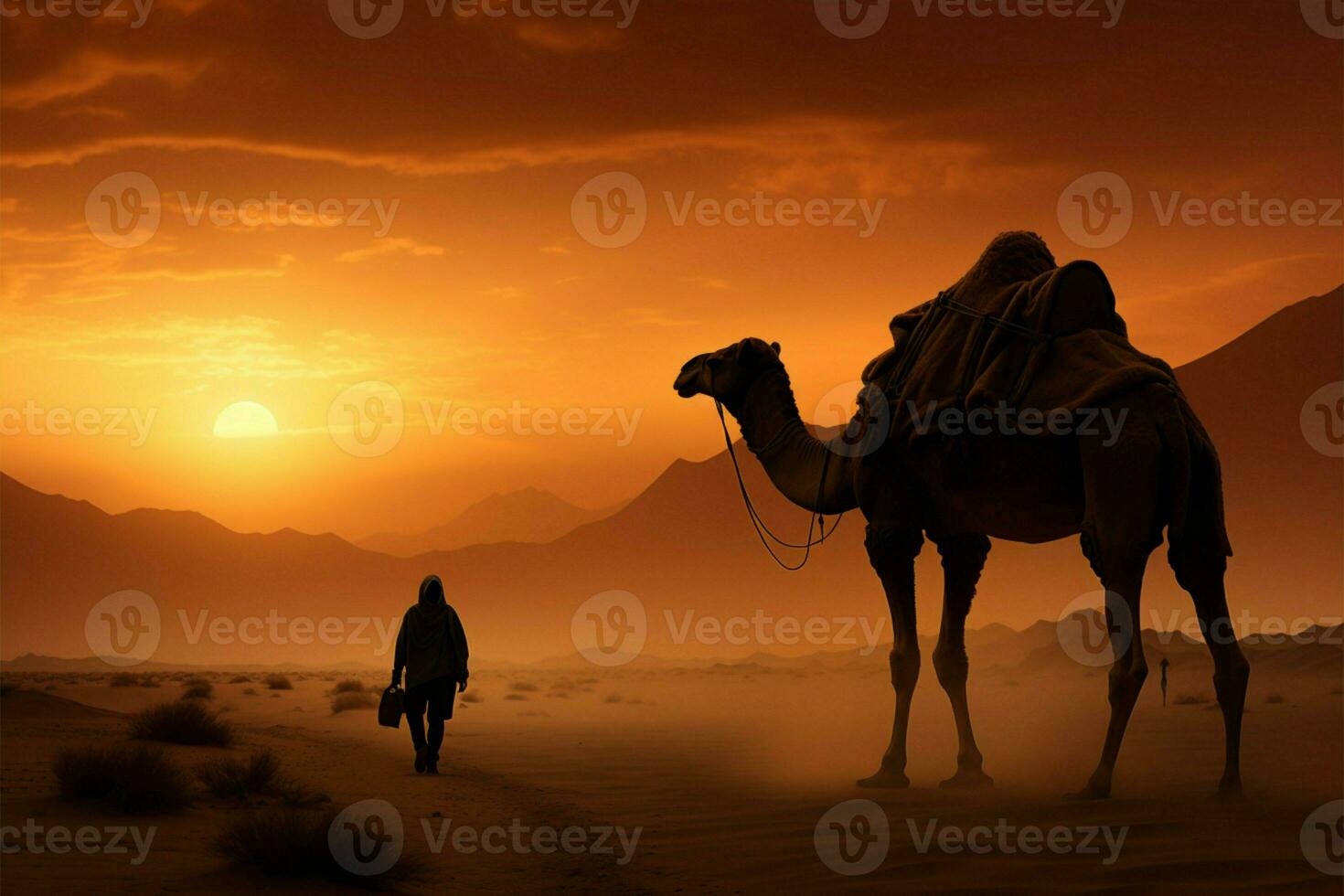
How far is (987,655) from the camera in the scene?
248ft

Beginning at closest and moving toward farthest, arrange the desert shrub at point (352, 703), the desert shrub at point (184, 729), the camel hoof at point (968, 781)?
1. the camel hoof at point (968, 781)
2. the desert shrub at point (184, 729)
3. the desert shrub at point (352, 703)

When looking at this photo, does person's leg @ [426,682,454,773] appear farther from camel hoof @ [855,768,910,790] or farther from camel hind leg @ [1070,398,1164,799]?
camel hind leg @ [1070,398,1164,799]

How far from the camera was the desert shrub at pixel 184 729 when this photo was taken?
19.1 meters

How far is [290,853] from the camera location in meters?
9.40

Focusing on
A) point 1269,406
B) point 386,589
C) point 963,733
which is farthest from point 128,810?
point 386,589

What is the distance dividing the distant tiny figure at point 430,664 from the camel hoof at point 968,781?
634 centimetres

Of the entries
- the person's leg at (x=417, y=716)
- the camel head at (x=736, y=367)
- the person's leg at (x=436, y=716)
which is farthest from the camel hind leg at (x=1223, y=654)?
the person's leg at (x=417, y=716)

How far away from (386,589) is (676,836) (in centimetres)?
14072

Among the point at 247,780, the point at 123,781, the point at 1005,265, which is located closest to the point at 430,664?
the point at 247,780

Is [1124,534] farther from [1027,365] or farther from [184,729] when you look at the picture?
[184,729]

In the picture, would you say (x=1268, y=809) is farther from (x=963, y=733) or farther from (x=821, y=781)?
(x=821, y=781)

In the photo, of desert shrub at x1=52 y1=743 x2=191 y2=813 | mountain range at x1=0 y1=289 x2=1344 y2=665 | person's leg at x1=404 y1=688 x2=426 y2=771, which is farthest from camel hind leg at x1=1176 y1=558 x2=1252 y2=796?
mountain range at x1=0 y1=289 x2=1344 y2=665

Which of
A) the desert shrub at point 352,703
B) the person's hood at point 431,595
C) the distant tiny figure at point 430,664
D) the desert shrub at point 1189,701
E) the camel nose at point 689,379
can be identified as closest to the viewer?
the camel nose at point 689,379

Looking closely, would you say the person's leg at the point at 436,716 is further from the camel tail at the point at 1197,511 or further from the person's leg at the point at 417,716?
the camel tail at the point at 1197,511
